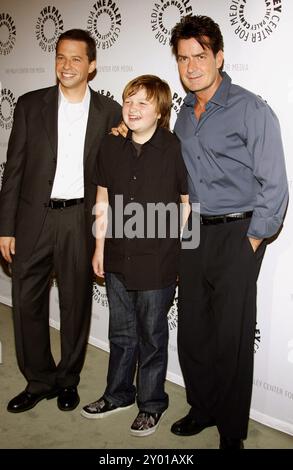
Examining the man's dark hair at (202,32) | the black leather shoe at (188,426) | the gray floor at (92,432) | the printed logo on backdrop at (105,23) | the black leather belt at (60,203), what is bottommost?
the gray floor at (92,432)

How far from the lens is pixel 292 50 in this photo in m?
2.18

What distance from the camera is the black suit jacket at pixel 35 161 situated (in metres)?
2.44

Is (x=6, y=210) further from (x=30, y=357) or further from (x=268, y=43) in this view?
(x=268, y=43)

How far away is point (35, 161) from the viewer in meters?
2.45

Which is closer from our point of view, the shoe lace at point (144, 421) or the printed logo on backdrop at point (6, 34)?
the shoe lace at point (144, 421)

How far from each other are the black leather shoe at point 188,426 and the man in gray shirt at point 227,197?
0.55 ft

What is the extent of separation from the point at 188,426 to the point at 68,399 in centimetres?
65

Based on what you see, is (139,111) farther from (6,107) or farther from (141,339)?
(6,107)

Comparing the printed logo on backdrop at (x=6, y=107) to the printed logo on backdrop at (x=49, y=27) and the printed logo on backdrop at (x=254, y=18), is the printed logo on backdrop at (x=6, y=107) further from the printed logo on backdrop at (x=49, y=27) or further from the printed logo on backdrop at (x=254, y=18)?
the printed logo on backdrop at (x=254, y=18)

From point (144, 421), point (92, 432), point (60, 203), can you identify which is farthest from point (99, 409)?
point (60, 203)

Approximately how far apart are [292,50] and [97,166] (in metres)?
1.00

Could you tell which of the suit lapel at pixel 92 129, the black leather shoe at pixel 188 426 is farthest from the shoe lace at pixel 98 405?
the suit lapel at pixel 92 129

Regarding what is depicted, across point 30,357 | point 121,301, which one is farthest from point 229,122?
point 30,357

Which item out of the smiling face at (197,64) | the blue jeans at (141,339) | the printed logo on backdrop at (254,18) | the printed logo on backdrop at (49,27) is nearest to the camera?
the smiling face at (197,64)
